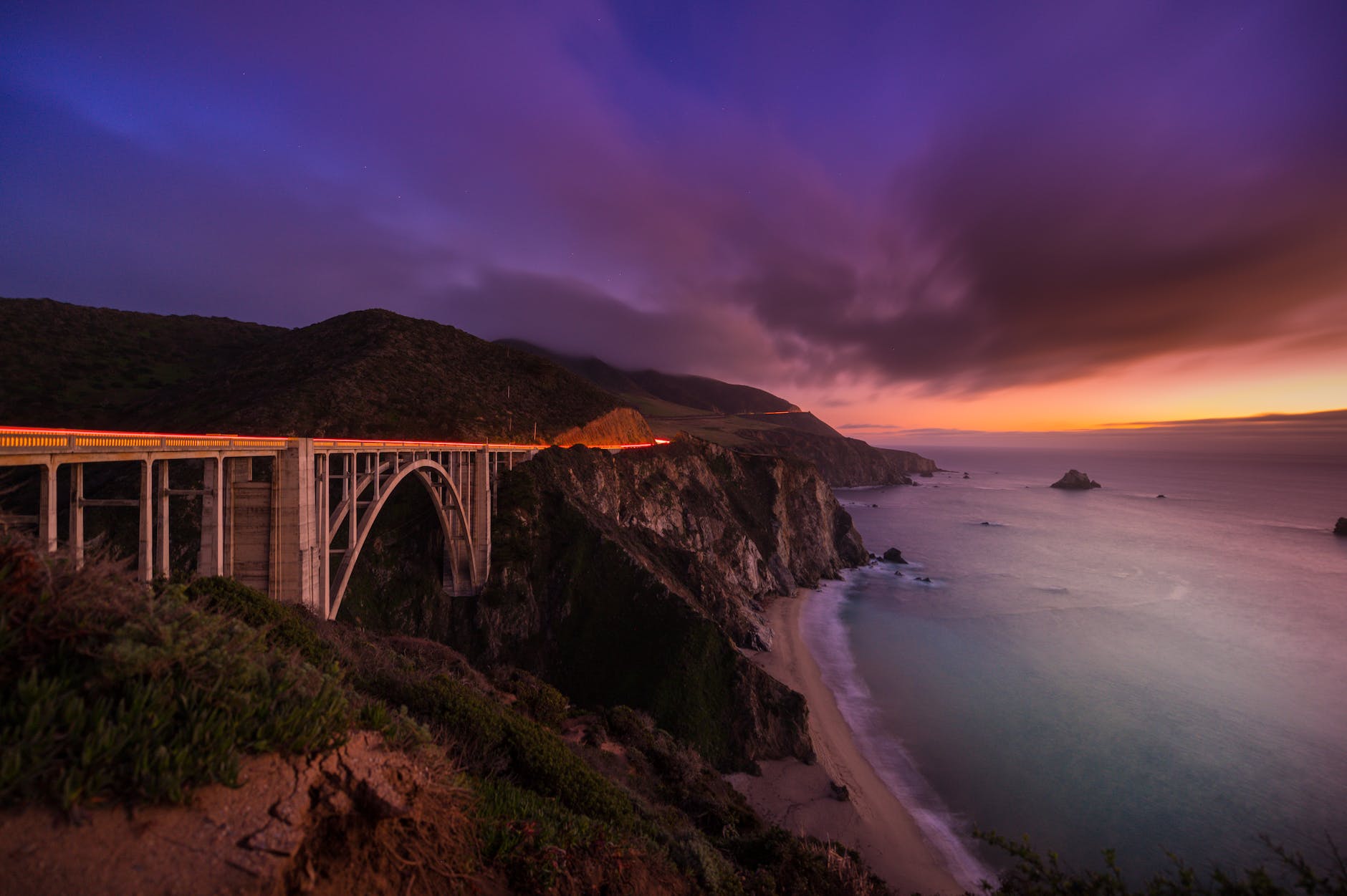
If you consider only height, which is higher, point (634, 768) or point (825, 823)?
point (634, 768)

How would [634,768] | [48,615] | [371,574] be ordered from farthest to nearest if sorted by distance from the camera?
[371,574], [634,768], [48,615]

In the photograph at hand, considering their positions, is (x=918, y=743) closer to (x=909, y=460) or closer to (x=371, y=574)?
(x=371, y=574)

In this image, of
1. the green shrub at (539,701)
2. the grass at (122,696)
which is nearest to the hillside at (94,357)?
the green shrub at (539,701)

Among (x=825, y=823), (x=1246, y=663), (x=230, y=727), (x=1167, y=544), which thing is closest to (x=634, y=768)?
(x=825, y=823)

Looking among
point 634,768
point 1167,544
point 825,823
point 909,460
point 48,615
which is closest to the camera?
point 48,615

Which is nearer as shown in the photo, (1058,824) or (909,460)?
(1058,824)

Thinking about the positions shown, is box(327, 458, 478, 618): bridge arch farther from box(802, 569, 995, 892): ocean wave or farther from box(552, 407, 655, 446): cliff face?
box(802, 569, 995, 892): ocean wave

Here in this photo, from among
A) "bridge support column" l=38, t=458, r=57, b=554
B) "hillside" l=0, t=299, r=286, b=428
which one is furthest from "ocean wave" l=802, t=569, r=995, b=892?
"hillside" l=0, t=299, r=286, b=428
